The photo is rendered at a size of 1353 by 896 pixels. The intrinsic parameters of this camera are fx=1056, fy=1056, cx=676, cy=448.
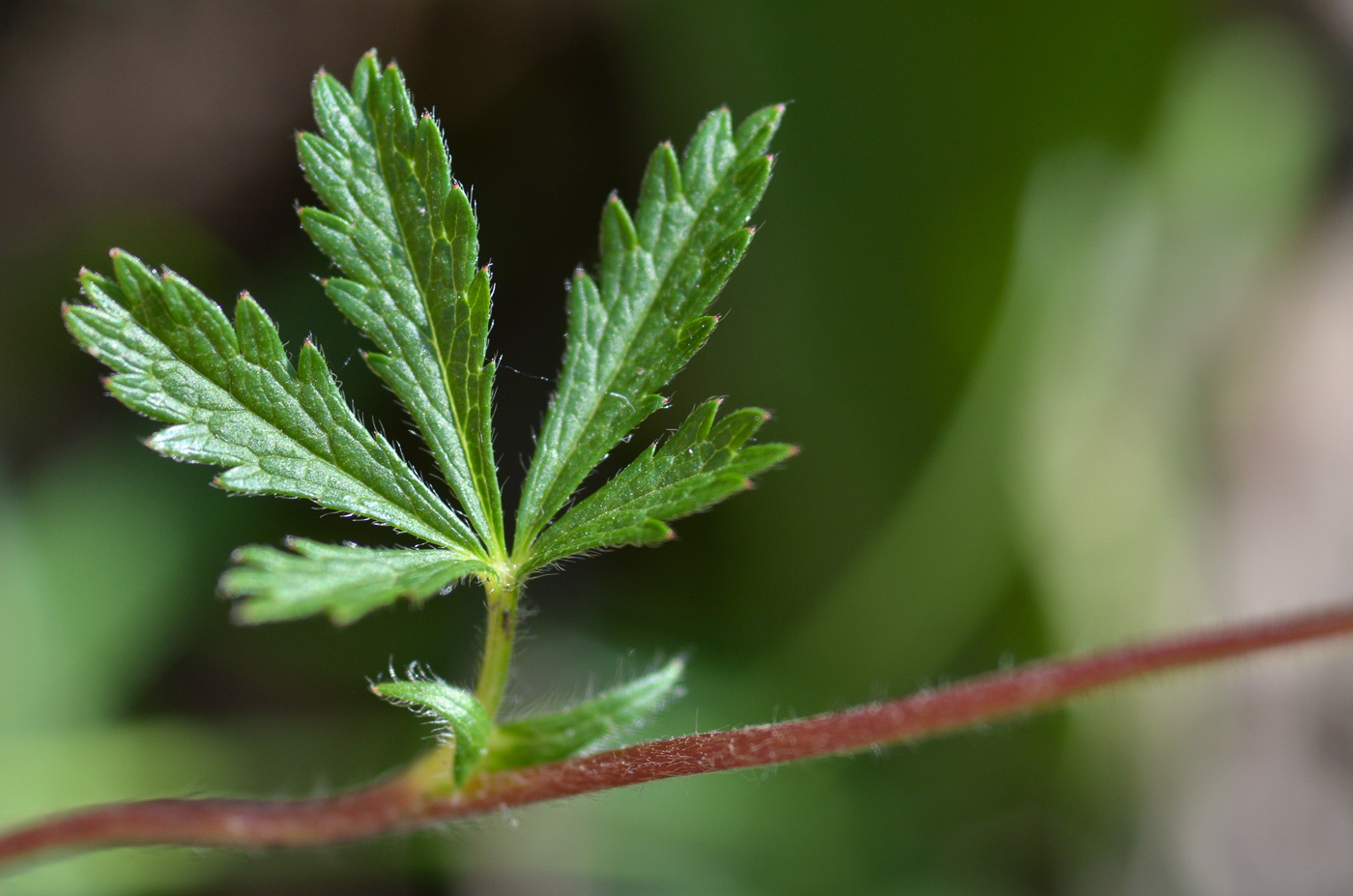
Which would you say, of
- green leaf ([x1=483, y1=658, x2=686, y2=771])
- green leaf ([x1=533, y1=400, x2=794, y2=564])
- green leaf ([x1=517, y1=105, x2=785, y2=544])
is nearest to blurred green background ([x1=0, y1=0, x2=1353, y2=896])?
green leaf ([x1=517, y1=105, x2=785, y2=544])

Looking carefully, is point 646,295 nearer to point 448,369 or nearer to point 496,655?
point 448,369

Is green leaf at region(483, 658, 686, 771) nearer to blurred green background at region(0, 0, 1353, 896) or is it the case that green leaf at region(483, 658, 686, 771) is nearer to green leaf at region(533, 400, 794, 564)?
green leaf at region(533, 400, 794, 564)

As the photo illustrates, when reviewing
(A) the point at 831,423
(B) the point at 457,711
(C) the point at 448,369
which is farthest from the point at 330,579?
(A) the point at 831,423

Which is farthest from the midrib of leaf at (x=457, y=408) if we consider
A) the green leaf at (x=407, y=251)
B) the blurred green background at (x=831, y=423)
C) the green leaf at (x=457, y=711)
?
the blurred green background at (x=831, y=423)

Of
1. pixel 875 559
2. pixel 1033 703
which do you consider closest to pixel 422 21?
pixel 875 559

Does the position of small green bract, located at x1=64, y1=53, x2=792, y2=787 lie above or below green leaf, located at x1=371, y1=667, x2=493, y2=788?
above

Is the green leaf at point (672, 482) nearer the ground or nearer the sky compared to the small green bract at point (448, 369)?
nearer the ground

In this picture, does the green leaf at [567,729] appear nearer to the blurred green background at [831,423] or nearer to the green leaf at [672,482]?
the green leaf at [672,482]
